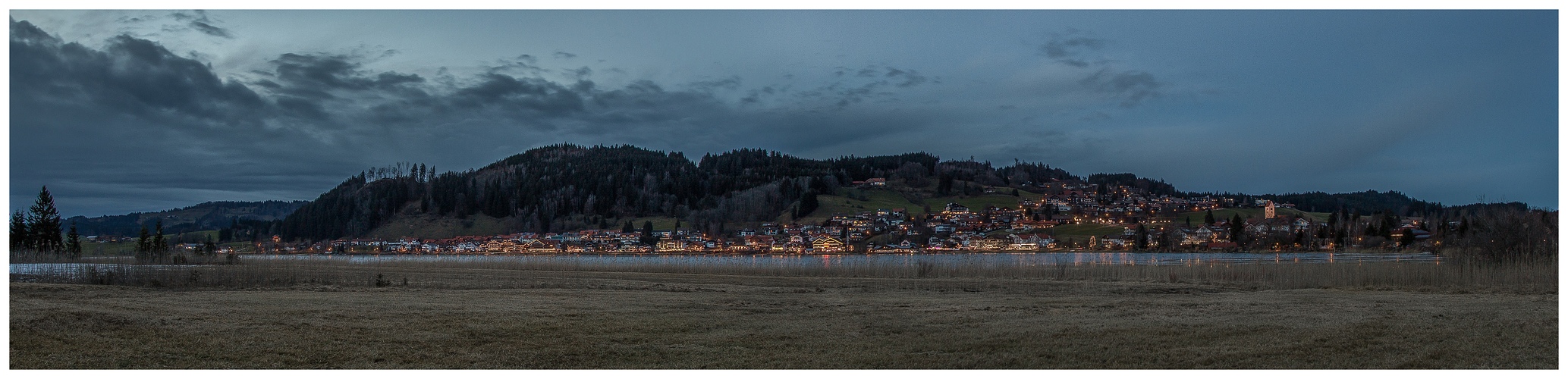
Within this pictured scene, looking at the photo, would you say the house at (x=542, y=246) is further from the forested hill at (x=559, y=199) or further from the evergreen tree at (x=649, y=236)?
Answer: the forested hill at (x=559, y=199)

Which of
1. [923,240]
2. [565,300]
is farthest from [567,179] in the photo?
[565,300]

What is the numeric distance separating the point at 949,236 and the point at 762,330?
11691cm

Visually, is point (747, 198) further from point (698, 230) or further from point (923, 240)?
point (923, 240)

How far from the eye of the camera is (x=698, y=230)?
148m

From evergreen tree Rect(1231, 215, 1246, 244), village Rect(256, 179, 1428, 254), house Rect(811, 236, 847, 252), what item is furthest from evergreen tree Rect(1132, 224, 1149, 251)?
house Rect(811, 236, 847, 252)

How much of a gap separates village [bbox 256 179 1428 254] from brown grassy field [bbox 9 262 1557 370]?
278 feet

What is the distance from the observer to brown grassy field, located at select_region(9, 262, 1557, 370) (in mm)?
9555

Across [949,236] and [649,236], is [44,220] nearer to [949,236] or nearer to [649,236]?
[649,236]

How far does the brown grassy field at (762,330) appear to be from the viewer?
9.55m

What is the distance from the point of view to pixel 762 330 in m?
A: 12.3

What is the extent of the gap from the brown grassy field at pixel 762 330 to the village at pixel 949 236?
8467 cm

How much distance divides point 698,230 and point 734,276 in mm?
114714

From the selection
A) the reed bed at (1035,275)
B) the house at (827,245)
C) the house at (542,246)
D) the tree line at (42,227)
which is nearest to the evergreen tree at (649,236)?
the house at (542,246)
